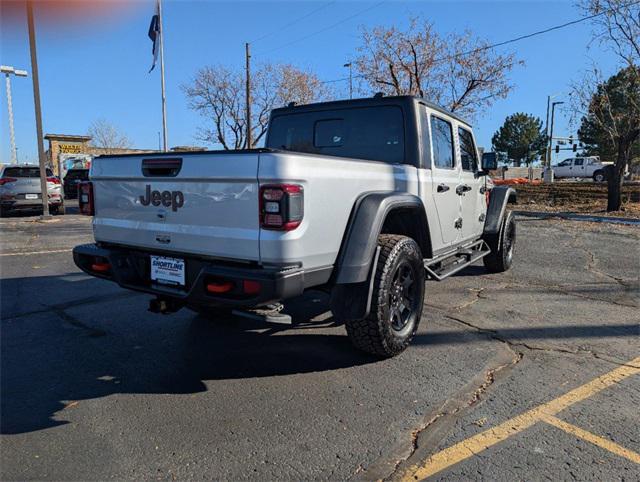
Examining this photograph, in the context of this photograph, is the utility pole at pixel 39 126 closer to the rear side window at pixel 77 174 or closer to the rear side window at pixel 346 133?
the rear side window at pixel 77 174

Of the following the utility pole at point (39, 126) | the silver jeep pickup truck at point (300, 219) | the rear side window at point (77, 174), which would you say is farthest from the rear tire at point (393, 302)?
the rear side window at point (77, 174)

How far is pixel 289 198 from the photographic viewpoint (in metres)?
2.74

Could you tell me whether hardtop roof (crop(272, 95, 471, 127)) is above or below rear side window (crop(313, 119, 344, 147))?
above

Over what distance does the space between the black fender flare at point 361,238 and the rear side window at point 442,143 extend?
1.43 metres

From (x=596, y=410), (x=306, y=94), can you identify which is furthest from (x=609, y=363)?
(x=306, y=94)

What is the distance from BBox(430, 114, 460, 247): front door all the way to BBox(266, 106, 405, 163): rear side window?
43 centimetres

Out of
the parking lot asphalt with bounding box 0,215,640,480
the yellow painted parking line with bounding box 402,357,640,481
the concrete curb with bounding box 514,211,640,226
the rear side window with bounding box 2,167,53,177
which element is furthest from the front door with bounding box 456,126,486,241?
the rear side window with bounding box 2,167,53,177

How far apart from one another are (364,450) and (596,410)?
157cm

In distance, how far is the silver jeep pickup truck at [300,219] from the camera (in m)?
2.82

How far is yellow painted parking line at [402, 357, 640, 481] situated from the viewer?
2426 millimetres

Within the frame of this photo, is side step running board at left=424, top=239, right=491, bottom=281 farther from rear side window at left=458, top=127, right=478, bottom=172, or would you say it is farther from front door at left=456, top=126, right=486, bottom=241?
rear side window at left=458, top=127, right=478, bottom=172

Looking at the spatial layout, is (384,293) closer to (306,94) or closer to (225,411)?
(225,411)

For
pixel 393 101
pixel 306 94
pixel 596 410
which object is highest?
pixel 306 94

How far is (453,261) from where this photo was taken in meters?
5.43
